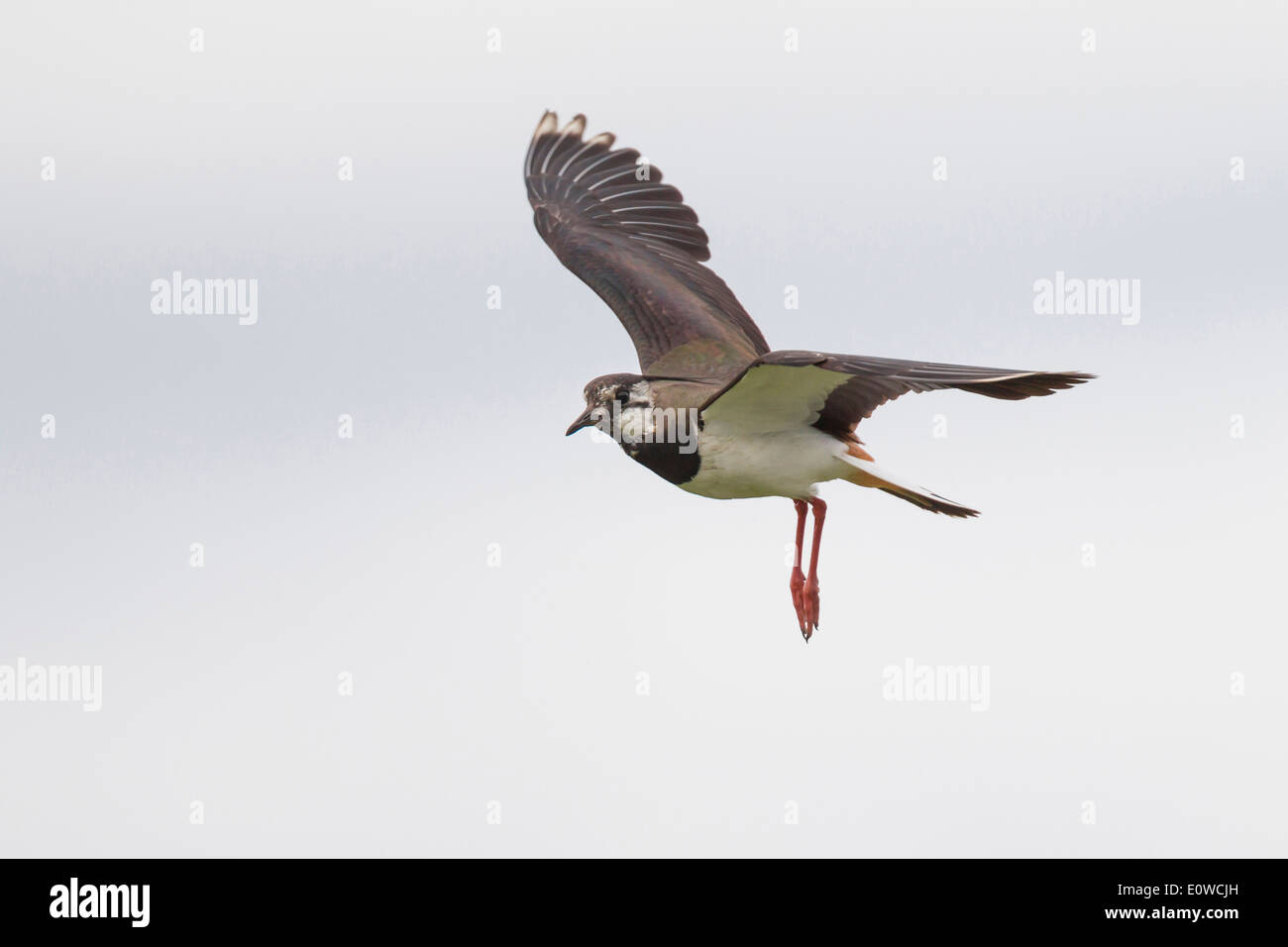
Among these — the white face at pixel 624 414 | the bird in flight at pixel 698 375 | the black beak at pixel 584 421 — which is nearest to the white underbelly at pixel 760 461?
the bird in flight at pixel 698 375

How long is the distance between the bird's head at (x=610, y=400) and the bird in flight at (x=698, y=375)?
0.4 inches

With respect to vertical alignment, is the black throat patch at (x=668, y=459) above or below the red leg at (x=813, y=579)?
above

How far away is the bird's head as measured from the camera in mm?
12078

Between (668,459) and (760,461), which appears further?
(760,461)

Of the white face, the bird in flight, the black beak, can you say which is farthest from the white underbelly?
the black beak

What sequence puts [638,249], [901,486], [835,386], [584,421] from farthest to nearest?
[638,249]
[901,486]
[584,421]
[835,386]

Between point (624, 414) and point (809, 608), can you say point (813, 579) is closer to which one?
point (809, 608)

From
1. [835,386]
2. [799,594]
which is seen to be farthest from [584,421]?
[799,594]

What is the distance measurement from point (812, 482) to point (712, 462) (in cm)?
106

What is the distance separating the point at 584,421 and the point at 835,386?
182cm

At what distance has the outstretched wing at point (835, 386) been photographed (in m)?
9.52

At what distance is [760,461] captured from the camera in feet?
40.1

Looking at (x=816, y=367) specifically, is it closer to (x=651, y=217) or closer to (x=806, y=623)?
(x=806, y=623)

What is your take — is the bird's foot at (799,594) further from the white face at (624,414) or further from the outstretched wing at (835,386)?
the white face at (624,414)
